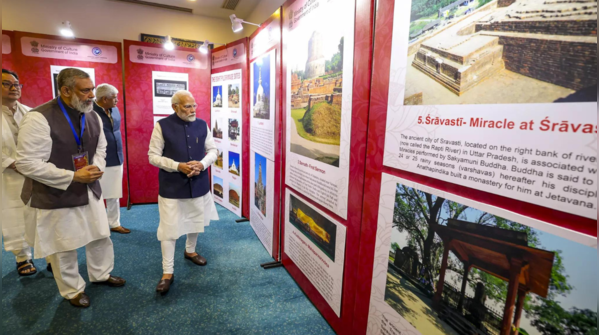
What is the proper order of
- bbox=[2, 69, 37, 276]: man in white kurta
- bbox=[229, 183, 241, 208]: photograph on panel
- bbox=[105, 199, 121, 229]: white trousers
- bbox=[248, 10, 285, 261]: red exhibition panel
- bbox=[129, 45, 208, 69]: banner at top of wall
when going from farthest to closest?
bbox=[129, 45, 208, 69]: banner at top of wall → bbox=[229, 183, 241, 208]: photograph on panel → bbox=[105, 199, 121, 229]: white trousers → bbox=[248, 10, 285, 261]: red exhibition panel → bbox=[2, 69, 37, 276]: man in white kurta

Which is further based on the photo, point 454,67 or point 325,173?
point 325,173

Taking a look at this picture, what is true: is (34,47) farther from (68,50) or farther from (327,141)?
(327,141)

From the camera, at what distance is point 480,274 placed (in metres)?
1.22

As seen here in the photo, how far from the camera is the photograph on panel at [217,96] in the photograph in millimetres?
4873

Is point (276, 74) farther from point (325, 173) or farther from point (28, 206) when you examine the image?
point (28, 206)

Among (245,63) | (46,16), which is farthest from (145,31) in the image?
(245,63)

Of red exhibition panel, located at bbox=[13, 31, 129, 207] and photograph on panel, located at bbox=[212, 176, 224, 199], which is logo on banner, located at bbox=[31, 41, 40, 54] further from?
photograph on panel, located at bbox=[212, 176, 224, 199]

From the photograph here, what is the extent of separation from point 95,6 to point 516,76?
665cm

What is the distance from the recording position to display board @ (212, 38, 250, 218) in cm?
429

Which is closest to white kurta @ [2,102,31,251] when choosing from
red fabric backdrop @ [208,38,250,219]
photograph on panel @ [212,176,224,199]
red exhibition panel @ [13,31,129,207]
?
red exhibition panel @ [13,31,129,207]

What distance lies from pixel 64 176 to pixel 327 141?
1.82m

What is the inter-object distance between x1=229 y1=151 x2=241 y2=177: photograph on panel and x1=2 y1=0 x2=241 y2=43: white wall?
2980 mm

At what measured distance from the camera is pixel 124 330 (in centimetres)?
226

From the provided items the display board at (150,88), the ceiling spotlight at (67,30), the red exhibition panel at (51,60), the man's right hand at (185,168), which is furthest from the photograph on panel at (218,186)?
the ceiling spotlight at (67,30)
